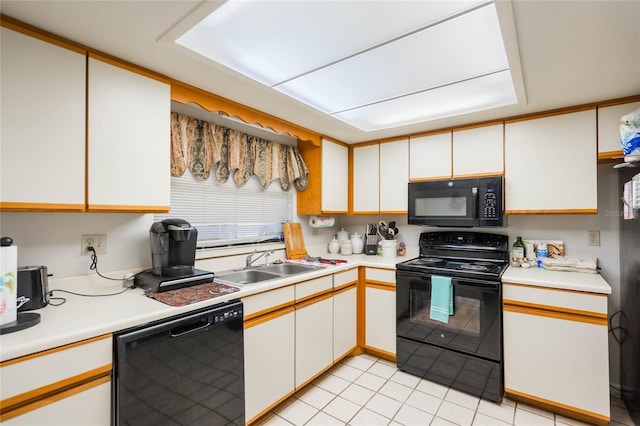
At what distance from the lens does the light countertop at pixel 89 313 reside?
1091 mm

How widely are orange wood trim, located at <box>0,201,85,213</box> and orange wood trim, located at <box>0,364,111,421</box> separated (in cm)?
73

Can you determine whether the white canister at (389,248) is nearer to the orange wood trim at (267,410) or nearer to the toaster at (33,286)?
the orange wood trim at (267,410)

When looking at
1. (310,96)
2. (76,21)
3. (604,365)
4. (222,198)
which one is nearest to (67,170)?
(76,21)

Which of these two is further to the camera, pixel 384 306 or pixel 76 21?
pixel 384 306

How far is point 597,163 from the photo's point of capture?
2.26 meters

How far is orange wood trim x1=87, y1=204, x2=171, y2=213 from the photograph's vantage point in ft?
5.01

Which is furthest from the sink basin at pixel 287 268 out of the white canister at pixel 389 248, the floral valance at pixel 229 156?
the white canister at pixel 389 248

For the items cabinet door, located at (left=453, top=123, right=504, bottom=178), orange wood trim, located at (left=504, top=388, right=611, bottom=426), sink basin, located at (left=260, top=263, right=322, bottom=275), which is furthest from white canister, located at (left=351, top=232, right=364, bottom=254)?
orange wood trim, located at (left=504, top=388, right=611, bottom=426)

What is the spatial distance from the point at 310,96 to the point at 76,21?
130cm

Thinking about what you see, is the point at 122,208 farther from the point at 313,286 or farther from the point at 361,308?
the point at 361,308

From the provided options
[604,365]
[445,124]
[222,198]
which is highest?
[445,124]

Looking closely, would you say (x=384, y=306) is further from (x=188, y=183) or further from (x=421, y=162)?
(x=188, y=183)

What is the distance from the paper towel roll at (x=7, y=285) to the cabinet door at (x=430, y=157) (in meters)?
2.80

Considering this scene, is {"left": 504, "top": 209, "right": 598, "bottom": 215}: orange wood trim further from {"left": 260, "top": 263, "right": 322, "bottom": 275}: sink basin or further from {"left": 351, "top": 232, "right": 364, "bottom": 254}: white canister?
{"left": 260, "top": 263, "right": 322, "bottom": 275}: sink basin
